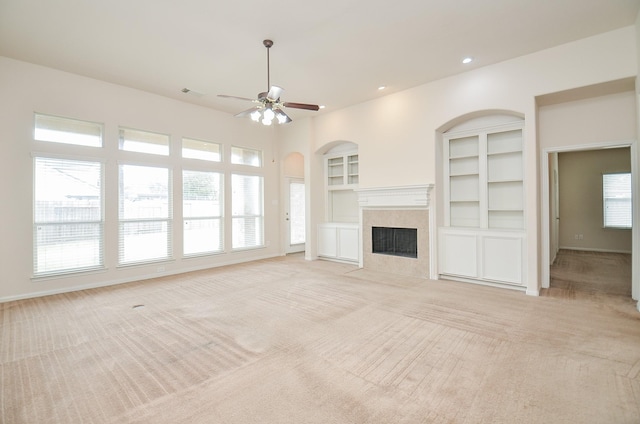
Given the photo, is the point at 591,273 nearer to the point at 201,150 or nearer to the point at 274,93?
the point at 274,93

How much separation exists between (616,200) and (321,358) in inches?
362

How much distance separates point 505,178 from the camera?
4.99 metres

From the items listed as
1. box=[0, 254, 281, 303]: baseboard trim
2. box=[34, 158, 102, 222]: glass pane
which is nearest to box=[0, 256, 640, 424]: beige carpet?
box=[0, 254, 281, 303]: baseboard trim

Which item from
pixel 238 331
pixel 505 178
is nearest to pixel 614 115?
pixel 505 178

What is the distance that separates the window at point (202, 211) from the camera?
6.17m

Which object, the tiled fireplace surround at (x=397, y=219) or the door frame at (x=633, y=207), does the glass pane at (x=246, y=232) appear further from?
the door frame at (x=633, y=207)

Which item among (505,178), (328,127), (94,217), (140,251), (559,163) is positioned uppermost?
(328,127)

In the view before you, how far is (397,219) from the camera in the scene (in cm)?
582

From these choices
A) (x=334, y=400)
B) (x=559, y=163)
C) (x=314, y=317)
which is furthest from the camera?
(x=559, y=163)

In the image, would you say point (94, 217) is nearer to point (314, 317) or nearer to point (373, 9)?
point (314, 317)

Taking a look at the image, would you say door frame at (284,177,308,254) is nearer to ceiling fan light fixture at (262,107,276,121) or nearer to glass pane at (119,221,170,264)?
glass pane at (119,221,170,264)

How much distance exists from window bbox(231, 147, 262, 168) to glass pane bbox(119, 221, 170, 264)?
213cm

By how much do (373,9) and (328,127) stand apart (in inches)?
146

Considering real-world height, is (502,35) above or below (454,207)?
above
